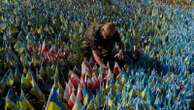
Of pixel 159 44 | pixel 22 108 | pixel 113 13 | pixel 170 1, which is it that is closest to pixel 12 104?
pixel 22 108

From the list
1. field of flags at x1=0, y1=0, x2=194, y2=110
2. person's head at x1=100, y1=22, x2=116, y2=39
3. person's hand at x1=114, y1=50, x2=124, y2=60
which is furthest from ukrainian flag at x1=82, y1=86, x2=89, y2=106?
person's hand at x1=114, y1=50, x2=124, y2=60

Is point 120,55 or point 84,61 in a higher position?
point 84,61

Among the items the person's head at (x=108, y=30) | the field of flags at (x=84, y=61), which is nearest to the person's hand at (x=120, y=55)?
the field of flags at (x=84, y=61)

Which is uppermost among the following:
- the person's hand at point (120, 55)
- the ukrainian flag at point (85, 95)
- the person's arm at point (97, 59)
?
the ukrainian flag at point (85, 95)

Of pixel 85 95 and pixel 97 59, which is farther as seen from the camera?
pixel 97 59

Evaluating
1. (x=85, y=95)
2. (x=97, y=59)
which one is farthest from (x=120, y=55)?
(x=85, y=95)

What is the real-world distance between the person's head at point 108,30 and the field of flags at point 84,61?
405 mm

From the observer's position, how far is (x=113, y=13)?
829 centimetres

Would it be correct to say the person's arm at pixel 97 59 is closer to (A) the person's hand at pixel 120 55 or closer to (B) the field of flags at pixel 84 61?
(B) the field of flags at pixel 84 61

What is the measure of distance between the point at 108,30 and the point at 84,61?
1.69 ft

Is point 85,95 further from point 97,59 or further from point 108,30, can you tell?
point 108,30

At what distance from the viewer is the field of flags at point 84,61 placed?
3.71 m

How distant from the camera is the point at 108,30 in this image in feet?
17.0

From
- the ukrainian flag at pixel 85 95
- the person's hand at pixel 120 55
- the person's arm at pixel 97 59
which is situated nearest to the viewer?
the ukrainian flag at pixel 85 95
